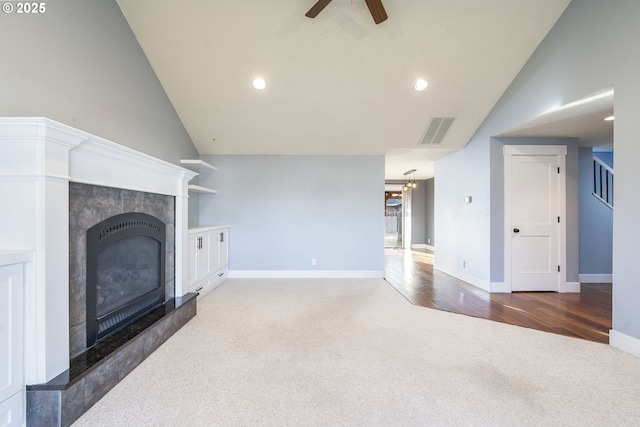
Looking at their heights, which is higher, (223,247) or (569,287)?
(223,247)

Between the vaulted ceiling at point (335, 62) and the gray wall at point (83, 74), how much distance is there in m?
0.29

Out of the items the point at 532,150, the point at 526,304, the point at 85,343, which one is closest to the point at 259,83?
the point at 85,343

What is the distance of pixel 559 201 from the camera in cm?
425

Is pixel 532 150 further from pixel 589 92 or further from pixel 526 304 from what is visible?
pixel 526 304

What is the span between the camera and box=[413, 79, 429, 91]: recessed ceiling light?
3.72m

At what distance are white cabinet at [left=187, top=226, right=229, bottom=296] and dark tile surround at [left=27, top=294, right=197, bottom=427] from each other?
1146mm

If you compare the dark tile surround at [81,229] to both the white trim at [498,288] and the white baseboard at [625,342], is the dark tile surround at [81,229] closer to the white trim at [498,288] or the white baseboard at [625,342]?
the white baseboard at [625,342]

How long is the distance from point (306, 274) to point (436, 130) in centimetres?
323

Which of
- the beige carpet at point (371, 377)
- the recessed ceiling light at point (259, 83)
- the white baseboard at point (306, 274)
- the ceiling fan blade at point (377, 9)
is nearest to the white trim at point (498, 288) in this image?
the beige carpet at point (371, 377)

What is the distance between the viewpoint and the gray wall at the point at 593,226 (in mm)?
4773

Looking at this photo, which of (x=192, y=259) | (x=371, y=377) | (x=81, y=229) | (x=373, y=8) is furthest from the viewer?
(x=192, y=259)

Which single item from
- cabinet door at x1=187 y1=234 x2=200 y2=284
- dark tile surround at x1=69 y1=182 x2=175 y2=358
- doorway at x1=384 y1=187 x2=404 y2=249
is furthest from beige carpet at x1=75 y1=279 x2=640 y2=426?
doorway at x1=384 y1=187 x2=404 y2=249

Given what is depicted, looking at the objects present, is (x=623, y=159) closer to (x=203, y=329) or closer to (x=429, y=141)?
(x=429, y=141)

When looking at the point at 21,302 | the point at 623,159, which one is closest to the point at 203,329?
the point at 21,302
